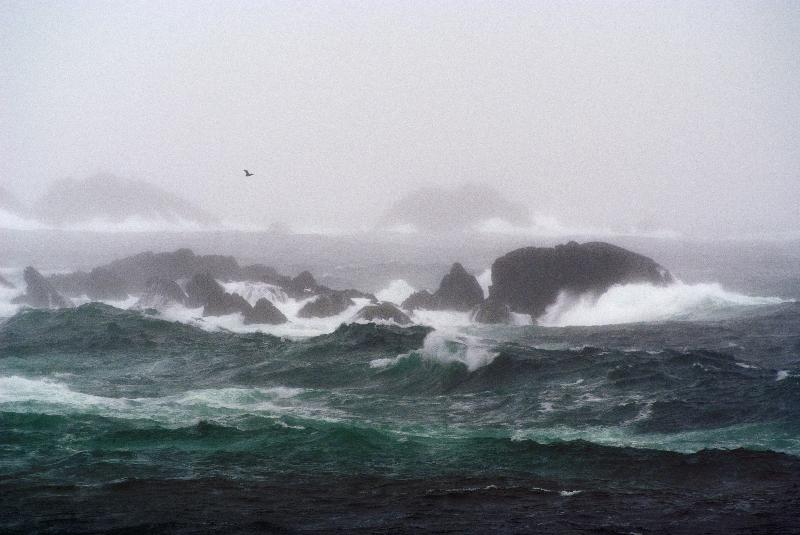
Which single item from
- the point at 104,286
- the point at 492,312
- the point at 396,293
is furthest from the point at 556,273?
the point at 104,286

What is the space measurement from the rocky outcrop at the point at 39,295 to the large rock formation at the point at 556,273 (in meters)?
38.6

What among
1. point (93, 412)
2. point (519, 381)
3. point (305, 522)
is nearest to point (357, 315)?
point (519, 381)

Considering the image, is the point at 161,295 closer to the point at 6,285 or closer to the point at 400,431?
the point at 6,285

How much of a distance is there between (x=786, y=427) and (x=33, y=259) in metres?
127

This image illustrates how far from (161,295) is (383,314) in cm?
2103

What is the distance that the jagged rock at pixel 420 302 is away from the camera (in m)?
60.1

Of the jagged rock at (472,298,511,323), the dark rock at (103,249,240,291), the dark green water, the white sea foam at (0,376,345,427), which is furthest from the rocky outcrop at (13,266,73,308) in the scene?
the jagged rock at (472,298,511,323)

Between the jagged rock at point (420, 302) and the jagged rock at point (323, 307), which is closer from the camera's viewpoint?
the jagged rock at point (323, 307)

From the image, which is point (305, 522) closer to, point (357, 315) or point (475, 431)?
point (475, 431)

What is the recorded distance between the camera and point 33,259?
123938mm

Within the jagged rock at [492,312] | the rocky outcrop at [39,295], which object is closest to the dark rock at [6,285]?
the rocky outcrop at [39,295]

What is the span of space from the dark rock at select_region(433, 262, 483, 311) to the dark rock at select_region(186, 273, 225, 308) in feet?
60.5

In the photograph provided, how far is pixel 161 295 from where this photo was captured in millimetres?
61344

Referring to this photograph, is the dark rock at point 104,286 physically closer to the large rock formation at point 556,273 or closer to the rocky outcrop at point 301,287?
the rocky outcrop at point 301,287
